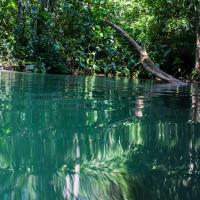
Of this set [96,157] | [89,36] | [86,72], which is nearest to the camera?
[96,157]

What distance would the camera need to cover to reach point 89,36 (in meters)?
15.1

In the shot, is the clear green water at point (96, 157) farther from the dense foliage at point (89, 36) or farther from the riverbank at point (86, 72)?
the dense foliage at point (89, 36)

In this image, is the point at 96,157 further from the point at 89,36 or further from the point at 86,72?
the point at 89,36

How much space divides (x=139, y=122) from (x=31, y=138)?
103 centimetres

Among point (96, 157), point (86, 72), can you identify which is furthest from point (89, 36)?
point (96, 157)

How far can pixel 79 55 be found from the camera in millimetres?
14219

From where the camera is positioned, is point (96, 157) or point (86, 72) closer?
point (96, 157)

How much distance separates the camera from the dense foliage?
1355cm

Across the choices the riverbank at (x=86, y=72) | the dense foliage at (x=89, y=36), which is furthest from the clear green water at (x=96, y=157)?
the dense foliage at (x=89, y=36)

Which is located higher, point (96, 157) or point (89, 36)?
point (89, 36)

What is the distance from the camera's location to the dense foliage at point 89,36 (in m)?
13.6

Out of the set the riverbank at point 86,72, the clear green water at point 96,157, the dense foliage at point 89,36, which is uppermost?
the dense foliage at point 89,36

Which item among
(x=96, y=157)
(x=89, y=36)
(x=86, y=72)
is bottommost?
(x=96, y=157)

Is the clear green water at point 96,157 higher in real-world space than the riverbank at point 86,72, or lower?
lower
